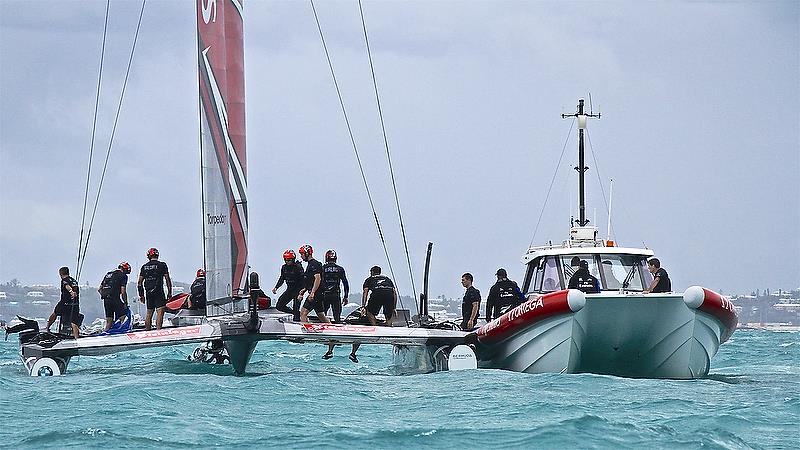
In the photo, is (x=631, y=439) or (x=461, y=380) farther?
(x=461, y=380)

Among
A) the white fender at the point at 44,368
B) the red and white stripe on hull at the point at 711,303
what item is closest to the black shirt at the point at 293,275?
the white fender at the point at 44,368

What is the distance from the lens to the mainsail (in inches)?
697

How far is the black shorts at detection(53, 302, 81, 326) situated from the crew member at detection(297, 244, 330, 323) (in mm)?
3779

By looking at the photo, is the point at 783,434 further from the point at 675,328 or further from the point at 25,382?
the point at 25,382

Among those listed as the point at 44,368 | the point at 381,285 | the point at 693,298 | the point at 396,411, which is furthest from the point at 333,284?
the point at 396,411

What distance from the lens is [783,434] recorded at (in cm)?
1159

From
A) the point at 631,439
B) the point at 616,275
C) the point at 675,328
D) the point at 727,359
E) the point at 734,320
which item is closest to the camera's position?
the point at 631,439

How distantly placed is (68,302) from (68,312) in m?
0.17

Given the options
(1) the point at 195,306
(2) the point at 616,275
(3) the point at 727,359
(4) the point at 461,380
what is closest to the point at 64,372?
(1) the point at 195,306

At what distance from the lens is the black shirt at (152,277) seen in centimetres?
1936

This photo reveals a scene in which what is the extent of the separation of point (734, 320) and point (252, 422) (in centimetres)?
848

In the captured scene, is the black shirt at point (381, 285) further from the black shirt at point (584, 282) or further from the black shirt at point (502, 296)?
the black shirt at point (584, 282)

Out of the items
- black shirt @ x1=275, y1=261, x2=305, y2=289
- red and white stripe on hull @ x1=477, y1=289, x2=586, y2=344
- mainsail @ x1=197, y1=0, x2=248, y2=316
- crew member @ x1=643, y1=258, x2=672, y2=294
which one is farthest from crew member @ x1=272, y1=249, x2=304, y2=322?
crew member @ x1=643, y1=258, x2=672, y2=294

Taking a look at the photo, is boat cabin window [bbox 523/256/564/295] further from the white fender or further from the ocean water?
the white fender
